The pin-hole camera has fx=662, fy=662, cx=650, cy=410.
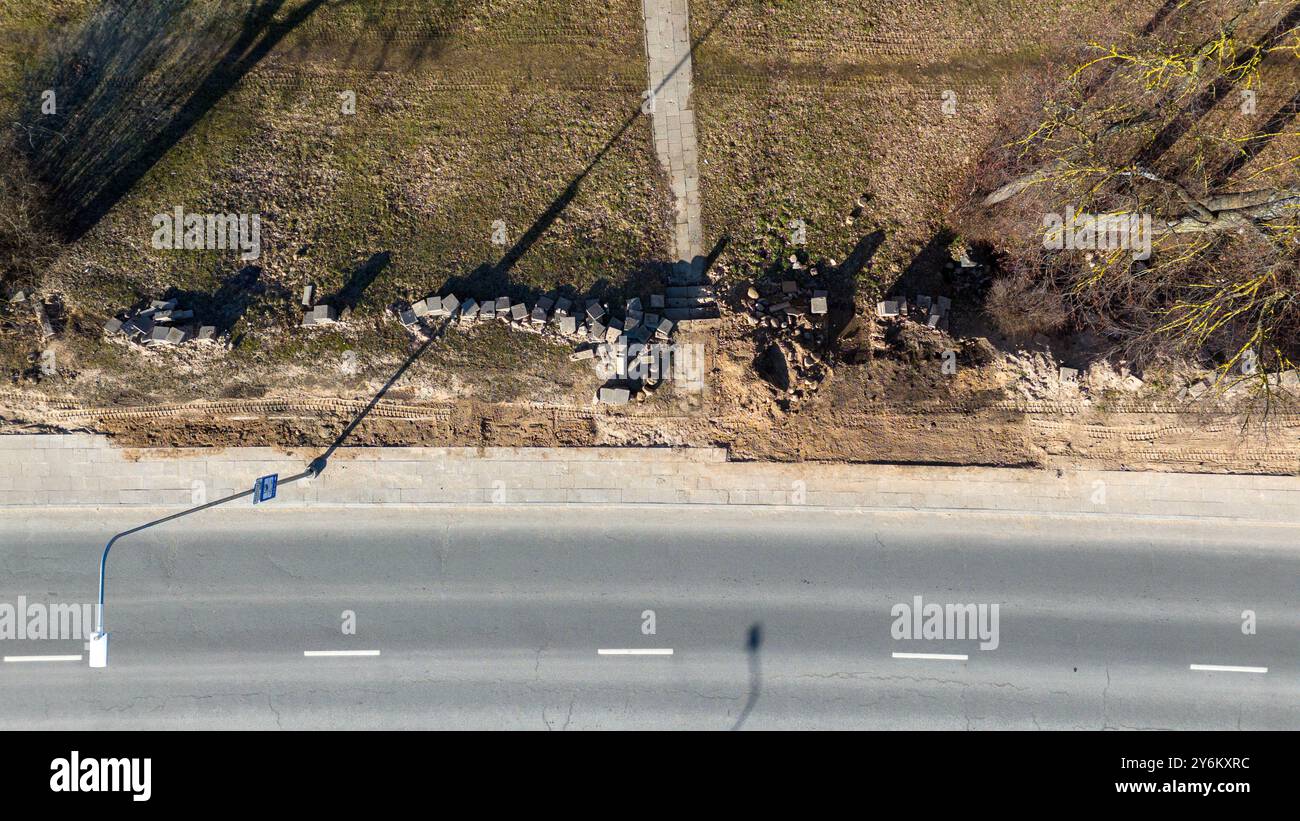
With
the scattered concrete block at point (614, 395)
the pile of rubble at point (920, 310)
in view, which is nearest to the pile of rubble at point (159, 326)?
the scattered concrete block at point (614, 395)

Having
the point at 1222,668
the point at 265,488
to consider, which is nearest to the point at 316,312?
the point at 265,488

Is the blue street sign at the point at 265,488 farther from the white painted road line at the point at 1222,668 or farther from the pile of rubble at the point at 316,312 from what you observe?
the white painted road line at the point at 1222,668

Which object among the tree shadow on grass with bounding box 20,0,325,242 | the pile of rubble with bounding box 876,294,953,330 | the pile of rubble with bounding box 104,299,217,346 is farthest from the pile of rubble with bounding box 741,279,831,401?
the tree shadow on grass with bounding box 20,0,325,242

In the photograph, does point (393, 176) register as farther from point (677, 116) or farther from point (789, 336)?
point (789, 336)

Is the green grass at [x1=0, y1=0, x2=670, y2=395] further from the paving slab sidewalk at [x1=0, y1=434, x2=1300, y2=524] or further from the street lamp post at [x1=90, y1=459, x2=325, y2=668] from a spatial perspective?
the street lamp post at [x1=90, y1=459, x2=325, y2=668]
